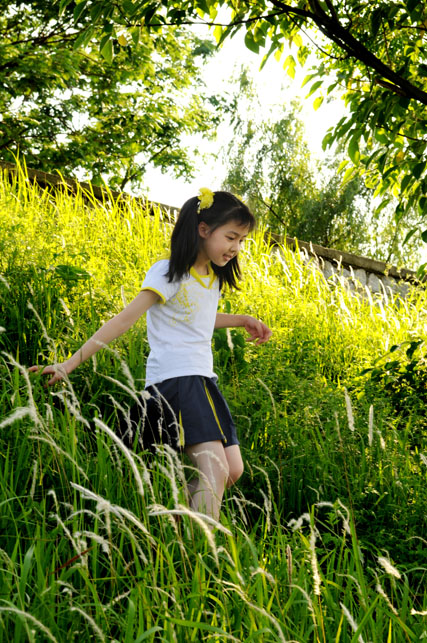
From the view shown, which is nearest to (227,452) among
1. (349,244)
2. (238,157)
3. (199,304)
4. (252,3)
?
(199,304)

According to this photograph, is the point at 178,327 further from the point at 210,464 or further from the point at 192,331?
the point at 210,464

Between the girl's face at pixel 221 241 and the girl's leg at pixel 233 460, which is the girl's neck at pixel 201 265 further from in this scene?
the girl's leg at pixel 233 460

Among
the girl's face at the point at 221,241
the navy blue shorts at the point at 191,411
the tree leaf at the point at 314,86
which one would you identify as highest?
the tree leaf at the point at 314,86

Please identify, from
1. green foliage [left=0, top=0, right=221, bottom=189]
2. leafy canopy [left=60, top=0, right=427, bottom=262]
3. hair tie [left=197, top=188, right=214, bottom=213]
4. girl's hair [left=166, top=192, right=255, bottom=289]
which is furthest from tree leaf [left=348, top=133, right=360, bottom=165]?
green foliage [left=0, top=0, right=221, bottom=189]

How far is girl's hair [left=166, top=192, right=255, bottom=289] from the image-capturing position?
122 inches

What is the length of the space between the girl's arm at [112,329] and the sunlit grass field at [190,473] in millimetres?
243

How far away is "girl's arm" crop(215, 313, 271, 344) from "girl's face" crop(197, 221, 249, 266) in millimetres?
404

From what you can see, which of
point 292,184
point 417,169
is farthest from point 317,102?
point 292,184

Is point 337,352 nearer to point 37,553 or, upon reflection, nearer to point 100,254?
point 100,254

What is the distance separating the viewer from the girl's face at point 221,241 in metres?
3.11

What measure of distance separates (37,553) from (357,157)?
290 centimetres

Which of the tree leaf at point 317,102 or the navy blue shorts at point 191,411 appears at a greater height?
the tree leaf at point 317,102

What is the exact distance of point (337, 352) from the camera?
18.5 feet

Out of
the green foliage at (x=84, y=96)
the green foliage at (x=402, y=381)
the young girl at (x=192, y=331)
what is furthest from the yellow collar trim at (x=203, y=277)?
the green foliage at (x=84, y=96)
